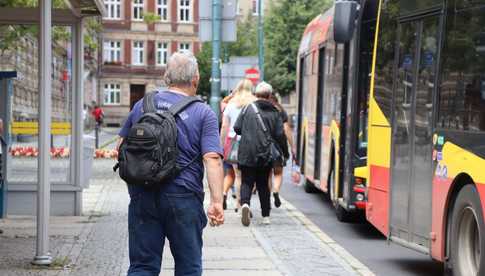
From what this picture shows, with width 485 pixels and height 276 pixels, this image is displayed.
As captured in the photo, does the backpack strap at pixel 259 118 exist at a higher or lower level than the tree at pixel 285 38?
lower

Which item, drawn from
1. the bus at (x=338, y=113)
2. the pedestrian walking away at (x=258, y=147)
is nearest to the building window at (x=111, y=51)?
the bus at (x=338, y=113)

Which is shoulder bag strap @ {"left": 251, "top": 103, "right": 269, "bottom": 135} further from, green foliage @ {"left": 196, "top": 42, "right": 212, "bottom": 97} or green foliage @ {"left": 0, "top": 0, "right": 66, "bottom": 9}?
green foliage @ {"left": 196, "top": 42, "right": 212, "bottom": 97}

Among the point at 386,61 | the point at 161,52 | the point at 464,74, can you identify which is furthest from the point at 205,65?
the point at 464,74

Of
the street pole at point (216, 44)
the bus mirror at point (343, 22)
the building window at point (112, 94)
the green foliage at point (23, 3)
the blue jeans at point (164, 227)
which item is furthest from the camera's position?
the building window at point (112, 94)

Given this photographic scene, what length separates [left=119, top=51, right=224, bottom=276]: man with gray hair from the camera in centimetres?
598

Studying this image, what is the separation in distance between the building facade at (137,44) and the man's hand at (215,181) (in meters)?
80.3

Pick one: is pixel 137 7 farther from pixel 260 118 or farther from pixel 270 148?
pixel 270 148

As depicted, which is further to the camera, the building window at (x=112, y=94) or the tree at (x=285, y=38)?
the building window at (x=112, y=94)

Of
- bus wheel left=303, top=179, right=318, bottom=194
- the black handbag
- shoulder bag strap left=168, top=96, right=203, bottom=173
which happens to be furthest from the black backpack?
bus wheel left=303, top=179, right=318, bottom=194

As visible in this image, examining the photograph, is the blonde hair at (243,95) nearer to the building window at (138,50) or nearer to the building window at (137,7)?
the building window at (138,50)

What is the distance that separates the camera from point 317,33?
1756 centimetres

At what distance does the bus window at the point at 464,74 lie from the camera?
295 inches

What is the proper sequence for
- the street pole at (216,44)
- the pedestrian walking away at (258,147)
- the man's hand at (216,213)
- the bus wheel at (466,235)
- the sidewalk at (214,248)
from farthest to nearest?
the street pole at (216,44)
the pedestrian walking away at (258,147)
the sidewalk at (214,248)
the bus wheel at (466,235)
the man's hand at (216,213)

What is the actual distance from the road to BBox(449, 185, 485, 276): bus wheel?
176 centimetres
